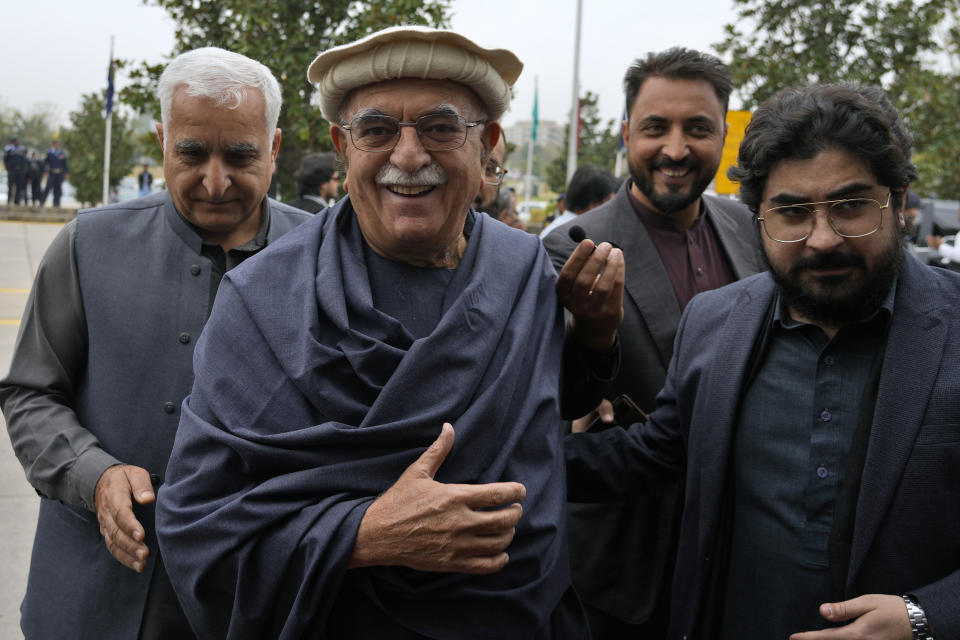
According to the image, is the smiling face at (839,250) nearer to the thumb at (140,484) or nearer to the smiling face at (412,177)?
the smiling face at (412,177)

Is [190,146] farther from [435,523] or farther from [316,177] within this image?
[316,177]

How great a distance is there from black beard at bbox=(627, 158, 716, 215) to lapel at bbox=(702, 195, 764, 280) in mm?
180

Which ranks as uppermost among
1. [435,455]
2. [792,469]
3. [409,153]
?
[409,153]

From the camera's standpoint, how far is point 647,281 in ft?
9.37

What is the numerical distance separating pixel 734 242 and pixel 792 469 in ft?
4.48

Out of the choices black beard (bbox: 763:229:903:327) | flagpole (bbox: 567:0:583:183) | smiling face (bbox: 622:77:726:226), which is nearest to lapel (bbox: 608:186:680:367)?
smiling face (bbox: 622:77:726:226)

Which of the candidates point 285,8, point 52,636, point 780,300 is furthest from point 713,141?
point 285,8

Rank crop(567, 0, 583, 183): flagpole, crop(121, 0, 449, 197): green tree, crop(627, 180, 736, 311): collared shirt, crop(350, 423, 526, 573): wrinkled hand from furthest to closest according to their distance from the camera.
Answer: crop(567, 0, 583, 183): flagpole < crop(121, 0, 449, 197): green tree < crop(627, 180, 736, 311): collared shirt < crop(350, 423, 526, 573): wrinkled hand

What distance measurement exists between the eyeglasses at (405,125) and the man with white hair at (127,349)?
64 centimetres

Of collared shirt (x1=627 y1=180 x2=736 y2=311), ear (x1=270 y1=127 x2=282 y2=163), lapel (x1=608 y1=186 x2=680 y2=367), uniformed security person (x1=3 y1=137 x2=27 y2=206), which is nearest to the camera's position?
ear (x1=270 y1=127 x2=282 y2=163)

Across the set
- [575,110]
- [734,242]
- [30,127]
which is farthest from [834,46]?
[30,127]

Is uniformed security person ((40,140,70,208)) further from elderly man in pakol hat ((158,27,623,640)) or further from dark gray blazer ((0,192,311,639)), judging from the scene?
Result: elderly man in pakol hat ((158,27,623,640))

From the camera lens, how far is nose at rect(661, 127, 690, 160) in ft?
9.87

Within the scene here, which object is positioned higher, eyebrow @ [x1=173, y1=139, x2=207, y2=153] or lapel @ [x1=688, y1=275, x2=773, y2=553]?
eyebrow @ [x1=173, y1=139, x2=207, y2=153]
